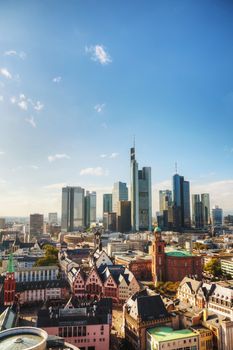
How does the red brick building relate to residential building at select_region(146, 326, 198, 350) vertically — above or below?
above

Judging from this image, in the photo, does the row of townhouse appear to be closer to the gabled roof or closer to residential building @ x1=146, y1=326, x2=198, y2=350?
residential building @ x1=146, y1=326, x2=198, y2=350

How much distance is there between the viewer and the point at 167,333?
42500 mm

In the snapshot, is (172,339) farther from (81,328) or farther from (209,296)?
(209,296)

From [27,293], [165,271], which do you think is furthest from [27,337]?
Result: [165,271]

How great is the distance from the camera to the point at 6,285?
205ft

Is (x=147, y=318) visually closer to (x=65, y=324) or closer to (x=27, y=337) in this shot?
(x=65, y=324)

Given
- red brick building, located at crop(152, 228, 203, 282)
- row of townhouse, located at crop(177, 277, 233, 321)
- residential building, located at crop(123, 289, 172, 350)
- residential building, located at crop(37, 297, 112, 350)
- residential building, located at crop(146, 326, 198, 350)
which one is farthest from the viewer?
red brick building, located at crop(152, 228, 203, 282)

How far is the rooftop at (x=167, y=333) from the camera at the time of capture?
4103 centimetres

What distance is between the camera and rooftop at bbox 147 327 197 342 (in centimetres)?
4103

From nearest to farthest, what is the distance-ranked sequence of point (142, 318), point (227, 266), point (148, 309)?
point (142, 318), point (148, 309), point (227, 266)

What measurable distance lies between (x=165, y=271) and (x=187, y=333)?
45240 millimetres

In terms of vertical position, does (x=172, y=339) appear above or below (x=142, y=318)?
below

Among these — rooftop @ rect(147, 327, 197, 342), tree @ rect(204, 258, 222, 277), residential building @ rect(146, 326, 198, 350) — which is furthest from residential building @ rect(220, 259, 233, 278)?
residential building @ rect(146, 326, 198, 350)

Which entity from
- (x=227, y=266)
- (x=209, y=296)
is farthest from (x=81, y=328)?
(x=227, y=266)
